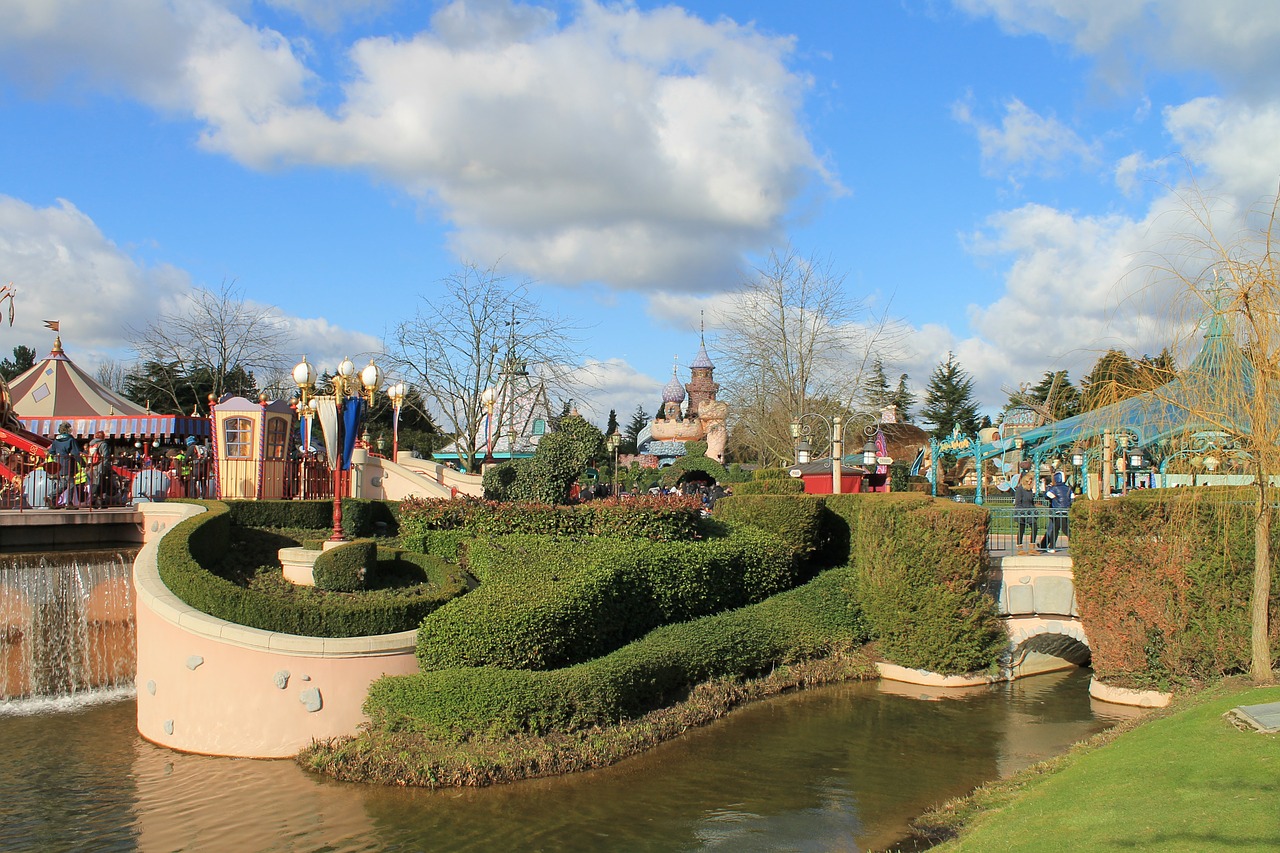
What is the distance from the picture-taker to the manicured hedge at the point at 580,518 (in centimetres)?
1598

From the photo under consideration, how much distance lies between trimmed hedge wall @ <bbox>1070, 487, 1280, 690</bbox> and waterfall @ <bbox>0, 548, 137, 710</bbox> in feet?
50.3

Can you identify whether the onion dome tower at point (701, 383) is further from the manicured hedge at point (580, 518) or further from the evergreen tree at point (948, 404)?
Answer: the manicured hedge at point (580, 518)

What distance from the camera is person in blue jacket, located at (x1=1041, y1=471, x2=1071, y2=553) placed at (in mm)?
16672

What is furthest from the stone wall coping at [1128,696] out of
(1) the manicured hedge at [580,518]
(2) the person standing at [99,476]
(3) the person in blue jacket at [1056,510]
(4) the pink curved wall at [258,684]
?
(2) the person standing at [99,476]

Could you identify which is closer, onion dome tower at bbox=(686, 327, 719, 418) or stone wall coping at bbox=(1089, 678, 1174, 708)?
stone wall coping at bbox=(1089, 678, 1174, 708)

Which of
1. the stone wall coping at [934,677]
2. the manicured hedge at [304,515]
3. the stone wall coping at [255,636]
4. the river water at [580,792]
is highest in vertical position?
the manicured hedge at [304,515]

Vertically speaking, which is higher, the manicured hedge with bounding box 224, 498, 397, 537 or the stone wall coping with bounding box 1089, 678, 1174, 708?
the manicured hedge with bounding box 224, 498, 397, 537

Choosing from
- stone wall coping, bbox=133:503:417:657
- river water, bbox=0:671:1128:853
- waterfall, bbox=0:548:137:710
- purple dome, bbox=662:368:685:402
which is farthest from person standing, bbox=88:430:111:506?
purple dome, bbox=662:368:685:402

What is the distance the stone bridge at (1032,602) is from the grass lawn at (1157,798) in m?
5.15

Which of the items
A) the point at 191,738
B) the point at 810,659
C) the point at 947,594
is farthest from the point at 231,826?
A: the point at 947,594

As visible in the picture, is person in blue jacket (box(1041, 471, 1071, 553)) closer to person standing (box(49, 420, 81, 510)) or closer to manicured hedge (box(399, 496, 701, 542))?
manicured hedge (box(399, 496, 701, 542))

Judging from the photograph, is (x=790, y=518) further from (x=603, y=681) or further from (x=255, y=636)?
(x=255, y=636)

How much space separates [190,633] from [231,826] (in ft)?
11.5

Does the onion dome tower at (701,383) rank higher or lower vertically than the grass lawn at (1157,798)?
higher
